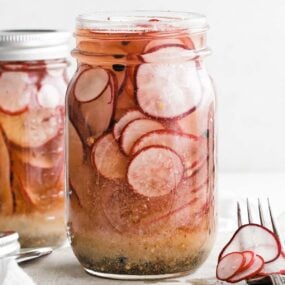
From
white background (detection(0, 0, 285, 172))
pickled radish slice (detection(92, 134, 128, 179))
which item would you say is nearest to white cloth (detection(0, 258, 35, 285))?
pickled radish slice (detection(92, 134, 128, 179))

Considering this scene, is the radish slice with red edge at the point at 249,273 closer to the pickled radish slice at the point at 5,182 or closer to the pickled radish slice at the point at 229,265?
the pickled radish slice at the point at 229,265

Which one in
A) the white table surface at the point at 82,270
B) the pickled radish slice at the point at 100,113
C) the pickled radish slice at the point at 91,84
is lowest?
the white table surface at the point at 82,270

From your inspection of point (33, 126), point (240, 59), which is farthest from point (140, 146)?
point (240, 59)

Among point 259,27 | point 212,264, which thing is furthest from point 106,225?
point 259,27

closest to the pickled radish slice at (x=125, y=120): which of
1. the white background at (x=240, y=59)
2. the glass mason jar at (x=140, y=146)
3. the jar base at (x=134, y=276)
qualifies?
the glass mason jar at (x=140, y=146)

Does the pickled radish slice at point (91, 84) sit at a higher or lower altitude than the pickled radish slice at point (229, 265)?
higher

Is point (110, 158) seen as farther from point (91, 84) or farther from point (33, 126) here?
point (33, 126)

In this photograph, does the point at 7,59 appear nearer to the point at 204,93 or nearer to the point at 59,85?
the point at 59,85
